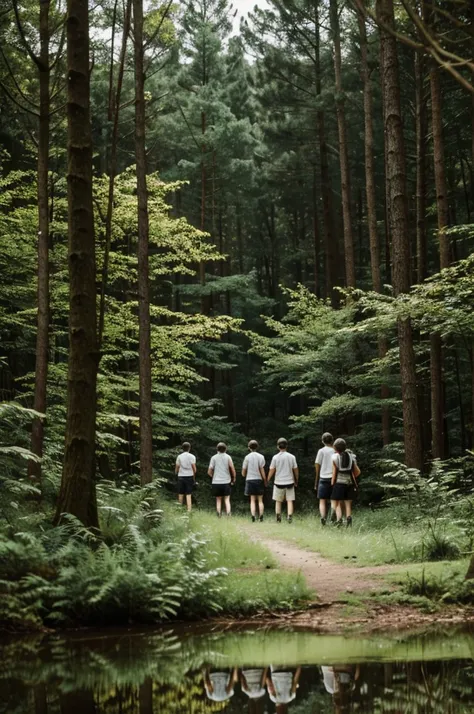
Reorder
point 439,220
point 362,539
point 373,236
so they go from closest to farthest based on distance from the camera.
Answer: point 362,539 → point 439,220 → point 373,236

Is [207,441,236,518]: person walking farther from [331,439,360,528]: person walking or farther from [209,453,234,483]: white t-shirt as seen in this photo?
[331,439,360,528]: person walking

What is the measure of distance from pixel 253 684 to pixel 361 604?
3031 millimetres

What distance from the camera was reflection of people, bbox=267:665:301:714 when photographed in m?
4.25

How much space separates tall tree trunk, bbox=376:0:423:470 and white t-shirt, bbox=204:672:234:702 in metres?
9.43

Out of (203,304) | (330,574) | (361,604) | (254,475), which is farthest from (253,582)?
(203,304)

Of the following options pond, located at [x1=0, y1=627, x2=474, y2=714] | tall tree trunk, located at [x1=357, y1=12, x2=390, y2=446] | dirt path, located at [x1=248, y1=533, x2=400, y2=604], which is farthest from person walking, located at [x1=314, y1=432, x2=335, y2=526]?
pond, located at [x1=0, y1=627, x2=474, y2=714]

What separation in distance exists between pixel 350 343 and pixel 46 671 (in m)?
17.0

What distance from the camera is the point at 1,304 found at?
17062 mm

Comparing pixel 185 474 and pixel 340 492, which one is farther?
pixel 185 474

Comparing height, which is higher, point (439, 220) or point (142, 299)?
point (439, 220)

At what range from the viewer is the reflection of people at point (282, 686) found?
425 centimetres

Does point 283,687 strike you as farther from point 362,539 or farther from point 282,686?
point 362,539

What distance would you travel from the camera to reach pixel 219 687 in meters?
4.61

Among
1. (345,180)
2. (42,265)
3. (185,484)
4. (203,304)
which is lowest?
(185,484)
